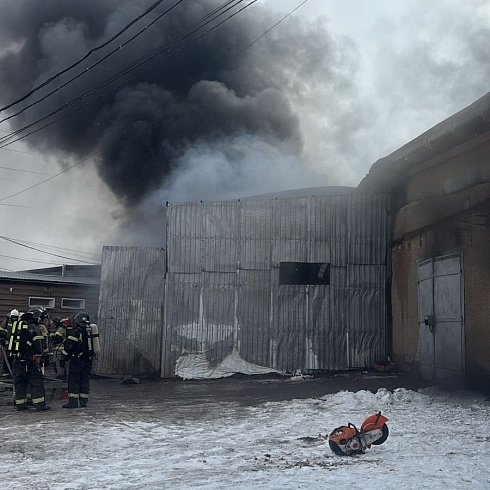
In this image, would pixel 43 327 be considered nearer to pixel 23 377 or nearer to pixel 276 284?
pixel 23 377

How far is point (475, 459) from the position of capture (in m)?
5.22

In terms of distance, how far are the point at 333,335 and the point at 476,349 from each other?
4297 mm

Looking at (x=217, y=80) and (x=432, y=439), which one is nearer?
(x=432, y=439)

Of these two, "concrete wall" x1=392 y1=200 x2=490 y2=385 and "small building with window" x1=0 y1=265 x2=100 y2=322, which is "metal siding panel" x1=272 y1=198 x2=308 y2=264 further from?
"small building with window" x1=0 y1=265 x2=100 y2=322

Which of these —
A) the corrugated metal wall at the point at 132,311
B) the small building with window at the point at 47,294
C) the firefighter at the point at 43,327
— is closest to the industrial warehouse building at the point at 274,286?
the corrugated metal wall at the point at 132,311

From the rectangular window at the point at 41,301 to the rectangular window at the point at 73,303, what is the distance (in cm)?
36

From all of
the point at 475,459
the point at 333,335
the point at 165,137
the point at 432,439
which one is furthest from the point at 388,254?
the point at 165,137

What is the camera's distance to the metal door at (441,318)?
9406mm

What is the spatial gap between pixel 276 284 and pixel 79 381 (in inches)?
196

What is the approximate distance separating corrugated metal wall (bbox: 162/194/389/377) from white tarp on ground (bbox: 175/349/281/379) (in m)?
0.12

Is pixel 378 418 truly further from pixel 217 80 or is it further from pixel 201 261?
pixel 217 80

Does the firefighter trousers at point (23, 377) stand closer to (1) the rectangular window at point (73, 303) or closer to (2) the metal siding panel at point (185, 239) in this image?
(2) the metal siding panel at point (185, 239)

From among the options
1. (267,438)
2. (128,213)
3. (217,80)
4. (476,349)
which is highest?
(217,80)

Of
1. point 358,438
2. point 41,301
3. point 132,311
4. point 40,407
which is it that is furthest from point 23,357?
point 41,301
